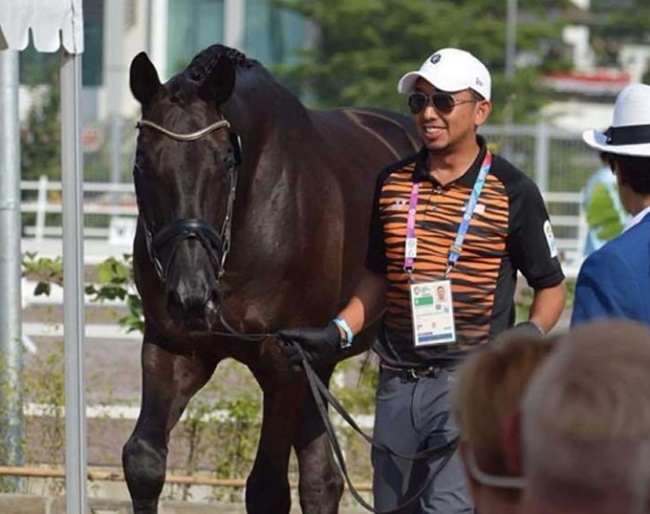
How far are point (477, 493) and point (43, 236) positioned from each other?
20.8 meters

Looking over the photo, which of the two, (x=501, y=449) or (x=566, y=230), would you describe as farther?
(x=566, y=230)

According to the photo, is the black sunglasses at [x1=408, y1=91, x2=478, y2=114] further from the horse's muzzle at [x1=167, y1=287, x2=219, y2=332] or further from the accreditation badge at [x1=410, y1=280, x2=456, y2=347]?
the horse's muzzle at [x1=167, y1=287, x2=219, y2=332]

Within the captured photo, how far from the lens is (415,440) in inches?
223

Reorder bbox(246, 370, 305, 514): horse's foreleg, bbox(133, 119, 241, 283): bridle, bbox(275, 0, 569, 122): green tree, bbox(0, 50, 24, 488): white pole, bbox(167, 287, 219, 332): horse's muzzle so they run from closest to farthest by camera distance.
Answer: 1. bbox(167, 287, 219, 332): horse's muzzle
2. bbox(133, 119, 241, 283): bridle
3. bbox(246, 370, 305, 514): horse's foreleg
4. bbox(0, 50, 24, 488): white pole
5. bbox(275, 0, 569, 122): green tree

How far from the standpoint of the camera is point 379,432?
5.73 meters

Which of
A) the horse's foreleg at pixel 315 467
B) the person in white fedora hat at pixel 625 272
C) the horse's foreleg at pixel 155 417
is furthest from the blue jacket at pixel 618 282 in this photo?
the horse's foreleg at pixel 315 467

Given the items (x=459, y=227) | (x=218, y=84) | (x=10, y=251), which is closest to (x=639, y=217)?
(x=459, y=227)

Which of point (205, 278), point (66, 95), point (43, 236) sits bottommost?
point (43, 236)

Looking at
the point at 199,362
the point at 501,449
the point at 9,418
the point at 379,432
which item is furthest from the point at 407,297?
the point at 501,449

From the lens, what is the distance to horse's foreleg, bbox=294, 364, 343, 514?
285 inches

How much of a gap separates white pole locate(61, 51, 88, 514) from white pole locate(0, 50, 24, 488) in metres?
1.45

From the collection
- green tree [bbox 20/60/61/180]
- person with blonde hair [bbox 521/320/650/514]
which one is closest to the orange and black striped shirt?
person with blonde hair [bbox 521/320/650/514]

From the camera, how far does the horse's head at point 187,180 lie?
6133 mm

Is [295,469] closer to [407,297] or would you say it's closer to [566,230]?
[407,297]
